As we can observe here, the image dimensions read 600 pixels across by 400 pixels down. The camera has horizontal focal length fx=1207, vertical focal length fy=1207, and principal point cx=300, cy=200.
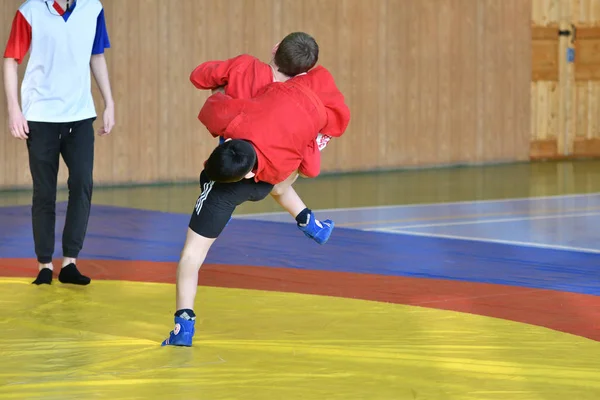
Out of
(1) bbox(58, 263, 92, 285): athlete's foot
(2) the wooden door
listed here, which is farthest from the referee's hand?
(2) the wooden door

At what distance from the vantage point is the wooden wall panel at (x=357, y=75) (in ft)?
36.0

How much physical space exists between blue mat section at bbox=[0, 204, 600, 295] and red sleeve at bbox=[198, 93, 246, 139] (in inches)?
73.0

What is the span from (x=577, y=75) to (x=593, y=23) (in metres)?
0.64

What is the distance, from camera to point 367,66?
12.5 metres

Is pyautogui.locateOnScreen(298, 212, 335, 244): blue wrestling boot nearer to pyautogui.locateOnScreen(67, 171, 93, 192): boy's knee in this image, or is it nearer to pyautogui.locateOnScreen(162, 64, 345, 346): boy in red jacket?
pyautogui.locateOnScreen(162, 64, 345, 346): boy in red jacket

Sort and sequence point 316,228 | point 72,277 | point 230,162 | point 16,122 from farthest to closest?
1. point 72,277
2. point 16,122
3. point 316,228
4. point 230,162

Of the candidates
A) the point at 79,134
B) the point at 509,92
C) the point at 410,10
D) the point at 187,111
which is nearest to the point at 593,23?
the point at 509,92

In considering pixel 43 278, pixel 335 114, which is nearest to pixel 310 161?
pixel 335 114

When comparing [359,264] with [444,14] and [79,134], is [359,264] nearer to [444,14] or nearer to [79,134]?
[79,134]

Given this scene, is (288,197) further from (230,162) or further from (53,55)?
(53,55)

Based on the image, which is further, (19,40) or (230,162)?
(19,40)

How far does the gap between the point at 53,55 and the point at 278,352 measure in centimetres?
206

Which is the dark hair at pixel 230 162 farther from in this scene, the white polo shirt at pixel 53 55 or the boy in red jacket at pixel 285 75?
the white polo shirt at pixel 53 55

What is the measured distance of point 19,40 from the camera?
206 inches
